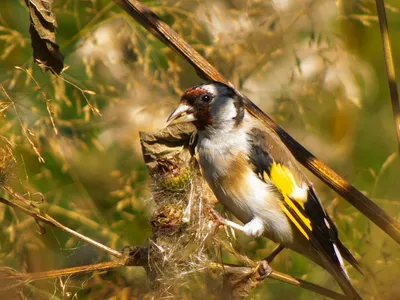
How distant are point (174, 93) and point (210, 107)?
0.97 m

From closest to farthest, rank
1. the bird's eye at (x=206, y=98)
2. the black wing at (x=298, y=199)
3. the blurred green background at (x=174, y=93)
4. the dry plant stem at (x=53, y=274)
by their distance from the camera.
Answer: the dry plant stem at (x=53, y=274) → the black wing at (x=298, y=199) → the bird's eye at (x=206, y=98) → the blurred green background at (x=174, y=93)

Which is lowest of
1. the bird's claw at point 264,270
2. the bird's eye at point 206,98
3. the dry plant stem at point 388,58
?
the bird's claw at point 264,270

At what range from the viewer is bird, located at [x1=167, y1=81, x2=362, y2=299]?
3.63 meters

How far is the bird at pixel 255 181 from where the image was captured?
3627 mm

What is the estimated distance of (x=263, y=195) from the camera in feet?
Result: 12.1

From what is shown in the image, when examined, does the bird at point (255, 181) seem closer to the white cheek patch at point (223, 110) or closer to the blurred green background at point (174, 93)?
the white cheek patch at point (223, 110)

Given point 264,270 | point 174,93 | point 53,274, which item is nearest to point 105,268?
point 53,274

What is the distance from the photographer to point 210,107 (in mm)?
3787

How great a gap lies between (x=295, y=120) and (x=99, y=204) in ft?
4.32

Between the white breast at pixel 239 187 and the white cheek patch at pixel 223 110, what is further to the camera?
the white cheek patch at pixel 223 110

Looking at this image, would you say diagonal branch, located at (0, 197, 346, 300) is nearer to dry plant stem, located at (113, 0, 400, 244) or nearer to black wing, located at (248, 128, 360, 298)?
dry plant stem, located at (113, 0, 400, 244)

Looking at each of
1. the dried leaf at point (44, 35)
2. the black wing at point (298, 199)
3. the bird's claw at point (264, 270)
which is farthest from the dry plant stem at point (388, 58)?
the dried leaf at point (44, 35)

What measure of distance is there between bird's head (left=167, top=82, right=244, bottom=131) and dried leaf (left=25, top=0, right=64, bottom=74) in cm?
82

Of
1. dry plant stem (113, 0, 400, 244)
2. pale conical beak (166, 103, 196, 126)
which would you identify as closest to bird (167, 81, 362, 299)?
pale conical beak (166, 103, 196, 126)
